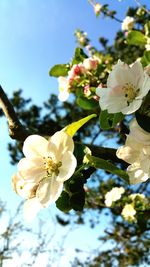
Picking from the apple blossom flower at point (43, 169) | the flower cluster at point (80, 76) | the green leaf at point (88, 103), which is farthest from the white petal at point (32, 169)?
the flower cluster at point (80, 76)

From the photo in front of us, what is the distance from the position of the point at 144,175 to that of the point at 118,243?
6836 millimetres

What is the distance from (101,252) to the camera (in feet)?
27.4

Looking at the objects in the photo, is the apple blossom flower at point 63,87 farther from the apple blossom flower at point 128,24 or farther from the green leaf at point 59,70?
the apple blossom flower at point 128,24

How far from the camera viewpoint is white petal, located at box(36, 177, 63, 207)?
849 millimetres

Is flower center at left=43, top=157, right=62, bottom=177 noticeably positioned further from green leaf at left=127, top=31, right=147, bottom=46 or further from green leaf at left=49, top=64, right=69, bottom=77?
green leaf at left=127, top=31, right=147, bottom=46

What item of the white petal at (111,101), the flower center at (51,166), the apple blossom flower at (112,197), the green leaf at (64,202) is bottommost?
the apple blossom flower at (112,197)

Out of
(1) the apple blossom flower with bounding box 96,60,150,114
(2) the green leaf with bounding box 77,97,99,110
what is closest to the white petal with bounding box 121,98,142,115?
(1) the apple blossom flower with bounding box 96,60,150,114

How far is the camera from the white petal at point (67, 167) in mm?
842

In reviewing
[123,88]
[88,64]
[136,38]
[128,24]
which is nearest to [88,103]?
[123,88]

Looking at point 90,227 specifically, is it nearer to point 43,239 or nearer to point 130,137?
point 43,239

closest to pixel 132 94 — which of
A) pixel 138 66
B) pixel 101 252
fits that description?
pixel 138 66

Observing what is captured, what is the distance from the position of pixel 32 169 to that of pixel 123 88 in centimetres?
26

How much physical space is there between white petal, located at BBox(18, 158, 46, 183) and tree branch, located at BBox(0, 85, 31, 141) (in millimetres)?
66

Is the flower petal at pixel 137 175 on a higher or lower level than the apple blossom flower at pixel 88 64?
lower
